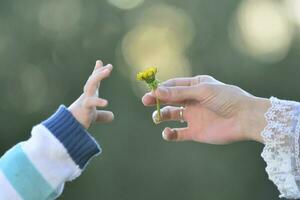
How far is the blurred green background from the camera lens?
2.94 m

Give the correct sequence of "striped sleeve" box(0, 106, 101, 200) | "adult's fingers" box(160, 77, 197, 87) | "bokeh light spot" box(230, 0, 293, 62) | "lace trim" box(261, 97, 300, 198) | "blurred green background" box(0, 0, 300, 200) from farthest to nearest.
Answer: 1. "bokeh light spot" box(230, 0, 293, 62)
2. "blurred green background" box(0, 0, 300, 200)
3. "adult's fingers" box(160, 77, 197, 87)
4. "lace trim" box(261, 97, 300, 198)
5. "striped sleeve" box(0, 106, 101, 200)

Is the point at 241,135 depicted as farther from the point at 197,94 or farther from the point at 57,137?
the point at 57,137

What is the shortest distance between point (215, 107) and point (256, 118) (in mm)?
83

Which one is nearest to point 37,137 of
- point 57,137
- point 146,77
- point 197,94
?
point 57,137

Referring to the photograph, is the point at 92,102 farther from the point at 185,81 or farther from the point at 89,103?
the point at 185,81

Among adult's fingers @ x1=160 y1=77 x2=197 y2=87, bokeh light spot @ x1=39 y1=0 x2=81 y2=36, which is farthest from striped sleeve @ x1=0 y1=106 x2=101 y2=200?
bokeh light spot @ x1=39 y1=0 x2=81 y2=36

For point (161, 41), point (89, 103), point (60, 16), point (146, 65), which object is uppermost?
point (60, 16)

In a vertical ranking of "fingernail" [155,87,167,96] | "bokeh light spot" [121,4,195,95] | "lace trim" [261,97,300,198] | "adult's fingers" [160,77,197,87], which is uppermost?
"bokeh light spot" [121,4,195,95]

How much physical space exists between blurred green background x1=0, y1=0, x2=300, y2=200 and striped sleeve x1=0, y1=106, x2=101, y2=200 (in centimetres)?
200

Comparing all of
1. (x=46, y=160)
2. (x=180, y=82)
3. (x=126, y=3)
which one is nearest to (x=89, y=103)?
(x=46, y=160)

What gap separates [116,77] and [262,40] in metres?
0.82

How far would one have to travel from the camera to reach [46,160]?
913mm

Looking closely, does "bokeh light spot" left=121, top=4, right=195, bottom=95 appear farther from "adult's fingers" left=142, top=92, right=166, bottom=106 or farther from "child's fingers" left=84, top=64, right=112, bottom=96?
"child's fingers" left=84, top=64, right=112, bottom=96

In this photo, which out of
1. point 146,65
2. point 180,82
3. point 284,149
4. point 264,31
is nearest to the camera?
point 284,149
